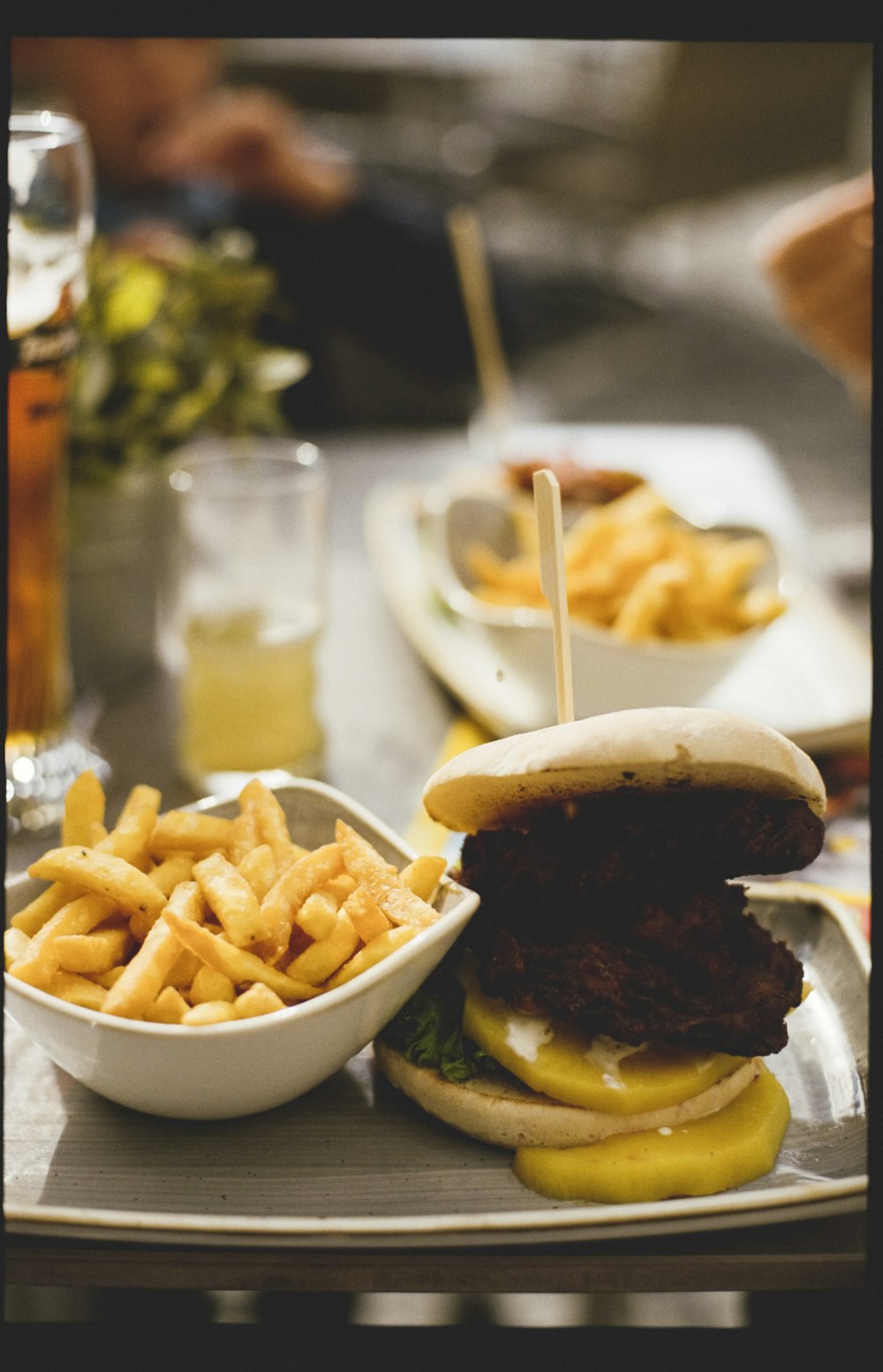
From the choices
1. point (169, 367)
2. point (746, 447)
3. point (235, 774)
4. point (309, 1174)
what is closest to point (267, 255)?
point (746, 447)

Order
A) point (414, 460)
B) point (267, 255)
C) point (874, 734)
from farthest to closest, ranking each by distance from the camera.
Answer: point (267, 255) → point (414, 460) → point (874, 734)

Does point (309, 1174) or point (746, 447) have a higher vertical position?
point (746, 447)

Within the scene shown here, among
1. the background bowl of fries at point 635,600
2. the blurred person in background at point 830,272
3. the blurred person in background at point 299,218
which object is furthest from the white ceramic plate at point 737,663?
the blurred person in background at point 299,218

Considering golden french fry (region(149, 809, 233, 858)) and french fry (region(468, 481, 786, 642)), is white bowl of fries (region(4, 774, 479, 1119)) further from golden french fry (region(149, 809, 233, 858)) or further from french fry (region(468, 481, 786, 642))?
french fry (region(468, 481, 786, 642))

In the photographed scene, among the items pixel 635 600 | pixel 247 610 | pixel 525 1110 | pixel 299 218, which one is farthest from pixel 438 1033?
pixel 299 218

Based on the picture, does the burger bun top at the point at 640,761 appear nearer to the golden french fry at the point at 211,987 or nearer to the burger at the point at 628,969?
the burger at the point at 628,969

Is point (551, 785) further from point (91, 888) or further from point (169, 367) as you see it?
point (169, 367)

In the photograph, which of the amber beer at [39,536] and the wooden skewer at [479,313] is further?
the wooden skewer at [479,313]

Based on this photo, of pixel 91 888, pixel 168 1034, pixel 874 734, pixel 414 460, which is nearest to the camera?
pixel 874 734
